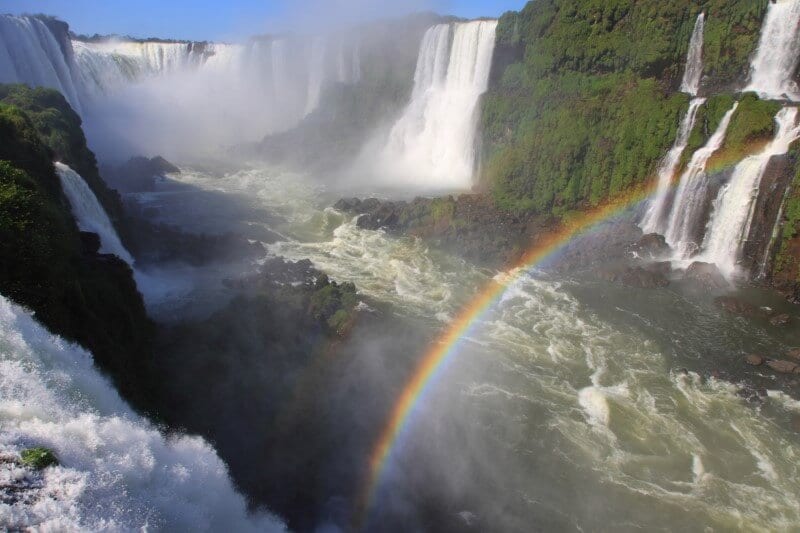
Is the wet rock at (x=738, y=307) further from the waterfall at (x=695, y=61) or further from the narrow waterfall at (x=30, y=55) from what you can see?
the narrow waterfall at (x=30, y=55)

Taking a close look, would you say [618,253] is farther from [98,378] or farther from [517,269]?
[98,378]

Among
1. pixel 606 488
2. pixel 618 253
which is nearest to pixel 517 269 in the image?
pixel 618 253

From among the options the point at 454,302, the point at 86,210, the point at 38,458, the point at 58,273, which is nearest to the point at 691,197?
the point at 454,302

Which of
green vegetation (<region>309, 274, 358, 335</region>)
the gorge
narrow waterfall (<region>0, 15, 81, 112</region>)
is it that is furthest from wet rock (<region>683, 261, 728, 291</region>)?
narrow waterfall (<region>0, 15, 81, 112</region>)

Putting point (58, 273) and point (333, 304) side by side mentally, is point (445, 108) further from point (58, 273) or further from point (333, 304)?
point (58, 273)

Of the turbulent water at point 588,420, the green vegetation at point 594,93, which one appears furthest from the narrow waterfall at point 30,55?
the green vegetation at point 594,93

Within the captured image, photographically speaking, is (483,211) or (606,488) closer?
(606,488)

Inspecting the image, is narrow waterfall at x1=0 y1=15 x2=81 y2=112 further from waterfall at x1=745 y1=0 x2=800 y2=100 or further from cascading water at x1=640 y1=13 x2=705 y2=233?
waterfall at x1=745 y1=0 x2=800 y2=100
